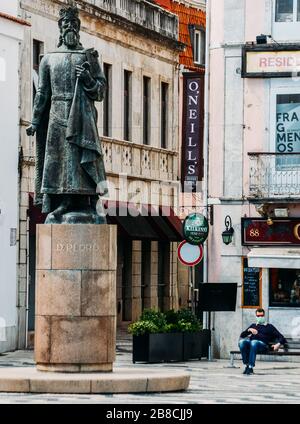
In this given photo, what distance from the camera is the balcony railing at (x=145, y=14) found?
172ft

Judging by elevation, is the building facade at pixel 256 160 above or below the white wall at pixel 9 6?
below

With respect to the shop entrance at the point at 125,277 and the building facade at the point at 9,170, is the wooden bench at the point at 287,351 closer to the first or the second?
the building facade at the point at 9,170

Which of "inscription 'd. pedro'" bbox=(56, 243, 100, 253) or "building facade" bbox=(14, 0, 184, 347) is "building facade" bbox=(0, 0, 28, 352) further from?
"inscription 'd. pedro'" bbox=(56, 243, 100, 253)

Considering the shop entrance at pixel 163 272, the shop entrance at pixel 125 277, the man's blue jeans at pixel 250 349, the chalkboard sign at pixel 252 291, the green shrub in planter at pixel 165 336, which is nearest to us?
the man's blue jeans at pixel 250 349

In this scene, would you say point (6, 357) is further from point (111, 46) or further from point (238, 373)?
point (111, 46)

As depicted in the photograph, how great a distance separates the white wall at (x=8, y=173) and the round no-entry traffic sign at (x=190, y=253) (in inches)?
193

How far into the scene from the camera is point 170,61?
5809 cm

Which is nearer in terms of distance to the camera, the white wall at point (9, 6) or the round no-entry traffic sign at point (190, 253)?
the round no-entry traffic sign at point (190, 253)

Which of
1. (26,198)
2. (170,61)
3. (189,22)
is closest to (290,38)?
(26,198)

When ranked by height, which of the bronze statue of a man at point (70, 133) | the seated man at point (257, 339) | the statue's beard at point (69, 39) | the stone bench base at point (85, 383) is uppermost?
the statue's beard at point (69, 39)

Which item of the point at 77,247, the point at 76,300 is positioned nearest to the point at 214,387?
the point at 76,300

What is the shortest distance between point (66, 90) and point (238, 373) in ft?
32.1

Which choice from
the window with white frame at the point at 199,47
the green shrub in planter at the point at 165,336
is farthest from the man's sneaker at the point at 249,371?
the window with white frame at the point at 199,47

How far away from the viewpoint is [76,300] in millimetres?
28078
